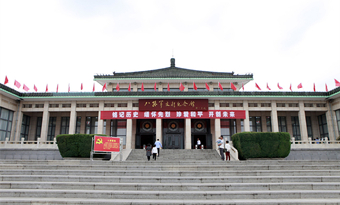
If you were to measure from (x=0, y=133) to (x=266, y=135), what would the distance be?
2204 centimetres

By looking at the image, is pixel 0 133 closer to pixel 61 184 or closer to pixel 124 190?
pixel 61 184

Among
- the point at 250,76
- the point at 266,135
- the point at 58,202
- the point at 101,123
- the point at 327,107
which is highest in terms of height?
the point at 250,76

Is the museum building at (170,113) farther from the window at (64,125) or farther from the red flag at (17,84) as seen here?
the red flag at (17,84)

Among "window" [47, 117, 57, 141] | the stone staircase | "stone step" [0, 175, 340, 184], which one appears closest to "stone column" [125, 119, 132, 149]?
"window" [47, 117, 57, 141]

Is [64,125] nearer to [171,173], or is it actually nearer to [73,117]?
[73,117]

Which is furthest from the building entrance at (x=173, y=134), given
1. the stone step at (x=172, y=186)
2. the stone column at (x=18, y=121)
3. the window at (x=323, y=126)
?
the stone step at (x=172, y=186)

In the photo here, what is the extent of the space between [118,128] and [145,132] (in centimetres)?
288

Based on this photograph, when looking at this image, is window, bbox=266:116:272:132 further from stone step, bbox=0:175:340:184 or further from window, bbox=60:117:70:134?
window, bbox=60:117:70:134

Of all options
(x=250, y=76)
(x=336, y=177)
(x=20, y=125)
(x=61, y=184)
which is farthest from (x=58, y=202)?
(x=250, y=76)

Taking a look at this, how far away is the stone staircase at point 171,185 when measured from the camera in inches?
301

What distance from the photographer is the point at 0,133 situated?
21.9 m

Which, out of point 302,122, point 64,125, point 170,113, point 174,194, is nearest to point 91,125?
point 64,125

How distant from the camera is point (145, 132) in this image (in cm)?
2594

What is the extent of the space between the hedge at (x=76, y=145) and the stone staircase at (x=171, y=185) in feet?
16.7
